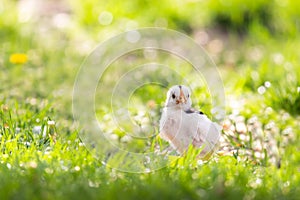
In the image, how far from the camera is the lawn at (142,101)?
9.38 ft

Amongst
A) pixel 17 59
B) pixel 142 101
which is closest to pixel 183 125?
pixel 142 101

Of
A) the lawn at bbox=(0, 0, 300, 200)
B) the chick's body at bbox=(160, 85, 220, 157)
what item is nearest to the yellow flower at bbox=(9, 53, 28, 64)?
the lawn at bbox=(0, 0, 300, 200)

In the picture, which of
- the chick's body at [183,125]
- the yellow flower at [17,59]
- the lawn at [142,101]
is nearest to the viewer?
the lawn at [142,101]

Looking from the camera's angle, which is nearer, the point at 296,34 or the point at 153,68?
the point at 153,68

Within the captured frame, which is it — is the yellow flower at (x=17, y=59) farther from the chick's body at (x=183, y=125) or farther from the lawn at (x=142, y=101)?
the chick's body at (x=183, y=125)

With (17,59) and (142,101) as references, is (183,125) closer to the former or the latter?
(142,101)

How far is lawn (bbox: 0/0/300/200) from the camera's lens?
286cm

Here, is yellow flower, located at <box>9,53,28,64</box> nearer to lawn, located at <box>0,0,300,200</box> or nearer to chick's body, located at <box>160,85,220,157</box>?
lawn, located at <box>0,0,300,200</box>

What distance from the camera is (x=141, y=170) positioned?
3025mm

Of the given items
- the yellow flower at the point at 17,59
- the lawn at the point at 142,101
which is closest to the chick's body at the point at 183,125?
the lawn at the point at 142,101

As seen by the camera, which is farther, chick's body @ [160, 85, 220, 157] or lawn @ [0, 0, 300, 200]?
chick's body @ [160, 85, 220, 157]

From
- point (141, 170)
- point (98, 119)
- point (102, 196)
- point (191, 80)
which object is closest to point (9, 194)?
point (102, 196)

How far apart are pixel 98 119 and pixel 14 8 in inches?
112

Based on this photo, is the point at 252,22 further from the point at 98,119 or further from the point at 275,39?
the point at 98,119
